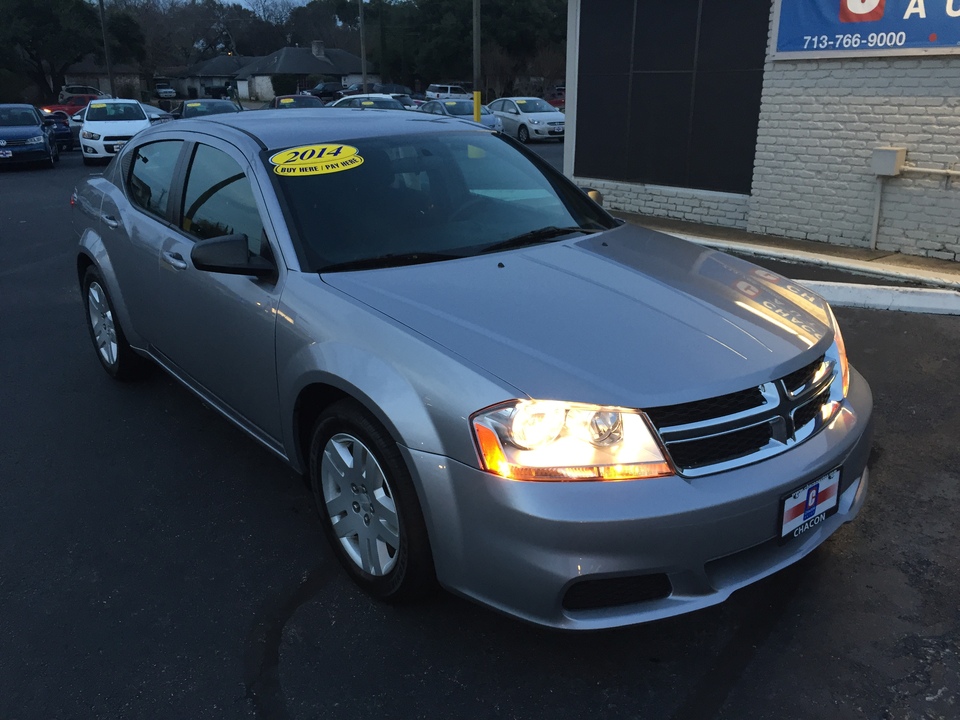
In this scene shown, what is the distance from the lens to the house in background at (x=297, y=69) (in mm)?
74062

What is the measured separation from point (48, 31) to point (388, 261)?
5373 cm

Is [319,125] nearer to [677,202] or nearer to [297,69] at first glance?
[677,202]

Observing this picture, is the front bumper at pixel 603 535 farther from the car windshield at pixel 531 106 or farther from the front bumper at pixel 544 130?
the car windshield at pixel 531 106

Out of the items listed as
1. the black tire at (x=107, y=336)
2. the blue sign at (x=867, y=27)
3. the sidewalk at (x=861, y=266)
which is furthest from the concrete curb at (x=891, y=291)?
the black tire at (x=107, y=336)

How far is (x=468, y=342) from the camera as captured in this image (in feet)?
8.70

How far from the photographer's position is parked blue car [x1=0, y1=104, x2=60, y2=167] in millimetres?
19059

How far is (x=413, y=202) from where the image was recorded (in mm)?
3646

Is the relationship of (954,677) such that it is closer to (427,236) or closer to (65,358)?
(427,236)

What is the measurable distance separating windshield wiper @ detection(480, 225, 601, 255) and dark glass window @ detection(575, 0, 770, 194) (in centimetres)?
673

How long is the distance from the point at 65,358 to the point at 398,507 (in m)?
4.17

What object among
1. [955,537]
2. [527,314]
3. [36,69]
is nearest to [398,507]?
[527,314]

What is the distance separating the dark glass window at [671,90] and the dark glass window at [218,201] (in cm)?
745

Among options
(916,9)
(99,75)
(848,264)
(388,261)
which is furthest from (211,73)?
(388,261)

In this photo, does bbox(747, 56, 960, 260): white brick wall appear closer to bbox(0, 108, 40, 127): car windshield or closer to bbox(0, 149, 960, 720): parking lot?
bbox(0, 149, 960, 720): parking lot
